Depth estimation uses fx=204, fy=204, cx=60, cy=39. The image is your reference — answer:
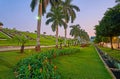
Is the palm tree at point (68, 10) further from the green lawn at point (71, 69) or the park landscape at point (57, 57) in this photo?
the green lawn at point (71, 69)

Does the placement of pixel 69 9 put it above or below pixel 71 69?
above

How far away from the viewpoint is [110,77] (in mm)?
14367

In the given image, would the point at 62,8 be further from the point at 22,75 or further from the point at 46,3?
the point at 22,75

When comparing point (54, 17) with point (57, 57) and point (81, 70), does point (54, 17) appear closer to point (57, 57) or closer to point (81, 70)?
point (57, 57)

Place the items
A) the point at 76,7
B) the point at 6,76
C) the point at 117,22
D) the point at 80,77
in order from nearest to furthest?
the point at 6,76 → the point at 80,77 → the point at 117,22 → the point at 76,7

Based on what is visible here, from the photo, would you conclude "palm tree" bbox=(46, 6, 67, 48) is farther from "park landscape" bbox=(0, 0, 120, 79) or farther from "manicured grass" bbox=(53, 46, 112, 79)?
"manicured grass" bbox=(53, 46, 112, 79)

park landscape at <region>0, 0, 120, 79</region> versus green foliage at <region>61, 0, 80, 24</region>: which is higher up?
green foliage at <region>61, 0, 80, 24</region>

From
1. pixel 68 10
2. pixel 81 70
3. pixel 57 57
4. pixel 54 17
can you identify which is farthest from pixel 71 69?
pixel 68 10

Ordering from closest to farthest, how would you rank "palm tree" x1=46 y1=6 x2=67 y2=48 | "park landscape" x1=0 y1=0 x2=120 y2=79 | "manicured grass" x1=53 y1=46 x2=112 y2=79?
"park landscape" x1=0 y1=0 x2=120 y2=79 → "manicured grass" x1=53 y1=46 x2=112 y2=79 → "palm tree" x1=46 y1=6 x2=67 y2=48

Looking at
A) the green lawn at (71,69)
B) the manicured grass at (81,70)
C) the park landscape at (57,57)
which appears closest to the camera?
the park landscape at (57,57)

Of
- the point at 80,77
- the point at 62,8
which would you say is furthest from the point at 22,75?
the point at 62,8

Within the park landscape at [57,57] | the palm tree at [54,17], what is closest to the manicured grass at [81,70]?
the park landscape at [57,57]

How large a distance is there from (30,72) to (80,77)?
4.63 m

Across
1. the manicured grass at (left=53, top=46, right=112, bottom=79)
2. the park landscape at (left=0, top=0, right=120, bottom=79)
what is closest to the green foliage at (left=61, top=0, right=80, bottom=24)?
the park landscape at (left=0, top=0, right=120, bottom=79)
